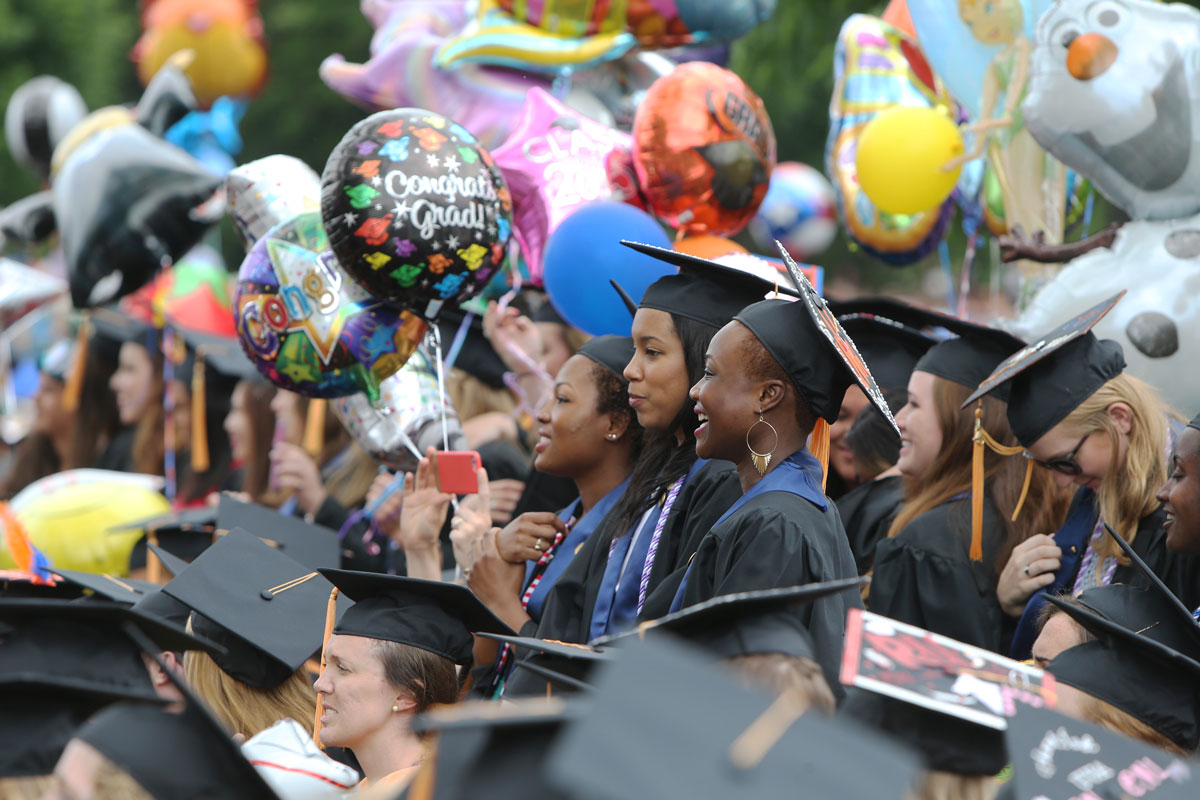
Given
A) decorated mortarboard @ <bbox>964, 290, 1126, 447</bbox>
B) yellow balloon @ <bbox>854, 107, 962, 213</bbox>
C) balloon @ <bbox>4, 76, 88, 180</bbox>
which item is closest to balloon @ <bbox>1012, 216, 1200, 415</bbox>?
decorated mortarboard @ <bbox>964, 290, 1126, 447</bbox>

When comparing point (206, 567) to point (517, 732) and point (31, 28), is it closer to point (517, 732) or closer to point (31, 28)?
point (517, 732)

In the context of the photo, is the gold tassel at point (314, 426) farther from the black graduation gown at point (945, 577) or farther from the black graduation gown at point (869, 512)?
the black graduation gown at point (945, 577)

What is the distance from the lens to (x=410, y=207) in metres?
4.24

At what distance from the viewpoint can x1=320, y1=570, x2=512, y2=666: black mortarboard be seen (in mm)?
3539

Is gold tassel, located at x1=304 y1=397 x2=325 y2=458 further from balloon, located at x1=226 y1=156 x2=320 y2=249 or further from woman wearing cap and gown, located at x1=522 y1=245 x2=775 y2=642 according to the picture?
woman wearing cap and gown, located at x1=522 y1=245 x2=775 y2=642

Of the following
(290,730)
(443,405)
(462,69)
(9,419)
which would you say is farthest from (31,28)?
(290,730)

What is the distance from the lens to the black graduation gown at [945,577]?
13.3ft

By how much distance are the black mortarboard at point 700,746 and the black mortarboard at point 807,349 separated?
168 cm

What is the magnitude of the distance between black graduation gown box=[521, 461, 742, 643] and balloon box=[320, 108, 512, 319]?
3.42 ft

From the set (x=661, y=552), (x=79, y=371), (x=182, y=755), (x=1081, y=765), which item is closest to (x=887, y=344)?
(x=661, y=552)

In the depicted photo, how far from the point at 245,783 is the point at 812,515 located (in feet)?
4.74

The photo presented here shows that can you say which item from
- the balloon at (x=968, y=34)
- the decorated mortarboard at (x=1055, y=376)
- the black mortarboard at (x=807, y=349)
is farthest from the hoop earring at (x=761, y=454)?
the balloon at (x=968, y=34)

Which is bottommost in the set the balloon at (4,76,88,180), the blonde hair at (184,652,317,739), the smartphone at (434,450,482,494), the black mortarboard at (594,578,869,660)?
the balloon at (4,76,88,180)

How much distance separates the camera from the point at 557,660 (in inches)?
107
